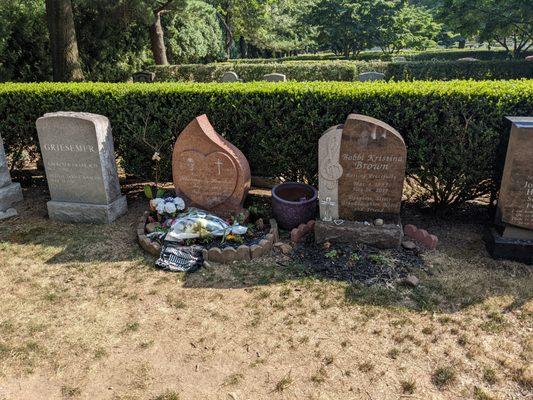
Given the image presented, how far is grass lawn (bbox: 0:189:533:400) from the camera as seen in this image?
10.6ft

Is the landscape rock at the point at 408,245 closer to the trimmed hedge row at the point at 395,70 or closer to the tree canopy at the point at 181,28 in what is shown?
the tree canopy at the point at 181,28

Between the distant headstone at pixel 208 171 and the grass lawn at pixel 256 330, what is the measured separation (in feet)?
3.78

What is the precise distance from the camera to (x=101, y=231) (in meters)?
5.74

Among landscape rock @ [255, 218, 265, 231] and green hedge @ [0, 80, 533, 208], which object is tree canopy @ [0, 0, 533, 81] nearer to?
green hedge @ [0, 80, 533, 208]

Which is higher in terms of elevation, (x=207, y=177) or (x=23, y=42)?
(x=23, y=42)

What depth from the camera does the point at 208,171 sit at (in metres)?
5.66

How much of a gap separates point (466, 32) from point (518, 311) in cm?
1836

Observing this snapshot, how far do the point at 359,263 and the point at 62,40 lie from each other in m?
9.18

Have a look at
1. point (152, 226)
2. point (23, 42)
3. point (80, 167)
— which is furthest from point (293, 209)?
point (23, 42)

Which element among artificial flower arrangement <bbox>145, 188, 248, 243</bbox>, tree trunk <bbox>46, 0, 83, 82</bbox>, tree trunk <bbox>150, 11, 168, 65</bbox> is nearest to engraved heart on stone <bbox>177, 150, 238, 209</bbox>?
artificial flower arrangement <bbox>145, 188, 248, 243</bbox>

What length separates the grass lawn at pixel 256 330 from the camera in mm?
3236

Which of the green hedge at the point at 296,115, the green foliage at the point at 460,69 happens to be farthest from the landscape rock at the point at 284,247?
the green foliage at the point at 460,69

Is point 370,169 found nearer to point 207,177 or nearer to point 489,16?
point 207,177

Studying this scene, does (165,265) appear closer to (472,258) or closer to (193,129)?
(193,129)
